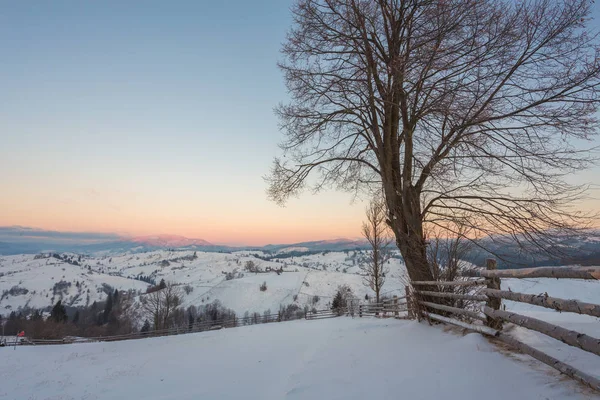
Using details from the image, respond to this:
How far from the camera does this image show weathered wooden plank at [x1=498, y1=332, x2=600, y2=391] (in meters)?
3.07

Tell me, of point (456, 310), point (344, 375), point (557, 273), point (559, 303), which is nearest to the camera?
point (559, 303)

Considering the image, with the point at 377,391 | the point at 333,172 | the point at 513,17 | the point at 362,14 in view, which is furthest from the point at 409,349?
the point at 362,14

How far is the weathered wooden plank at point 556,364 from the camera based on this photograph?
10.1 feet

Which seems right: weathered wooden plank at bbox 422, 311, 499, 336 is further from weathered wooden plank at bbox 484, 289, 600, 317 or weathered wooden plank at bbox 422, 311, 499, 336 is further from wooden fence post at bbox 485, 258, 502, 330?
weathered wooden plank at bbox 484, 289, 600, 317

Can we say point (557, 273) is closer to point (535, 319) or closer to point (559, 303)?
point (559, 303)

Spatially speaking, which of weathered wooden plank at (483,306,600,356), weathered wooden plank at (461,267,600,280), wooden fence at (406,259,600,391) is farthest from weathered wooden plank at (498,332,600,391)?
weathered wooden plank at (461,267,600,280)

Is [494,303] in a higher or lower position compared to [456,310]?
higher

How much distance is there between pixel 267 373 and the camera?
6.86m

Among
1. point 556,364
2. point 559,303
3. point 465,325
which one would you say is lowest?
point 465,325

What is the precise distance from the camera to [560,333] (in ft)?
11.3

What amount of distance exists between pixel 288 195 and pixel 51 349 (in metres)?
23.8

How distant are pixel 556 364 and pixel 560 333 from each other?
1.27 feet

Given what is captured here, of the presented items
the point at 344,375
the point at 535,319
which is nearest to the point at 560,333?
the point at 535,319

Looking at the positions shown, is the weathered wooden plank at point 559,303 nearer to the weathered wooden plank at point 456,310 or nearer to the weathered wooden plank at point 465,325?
the weathered wooden plank at point 465,325
